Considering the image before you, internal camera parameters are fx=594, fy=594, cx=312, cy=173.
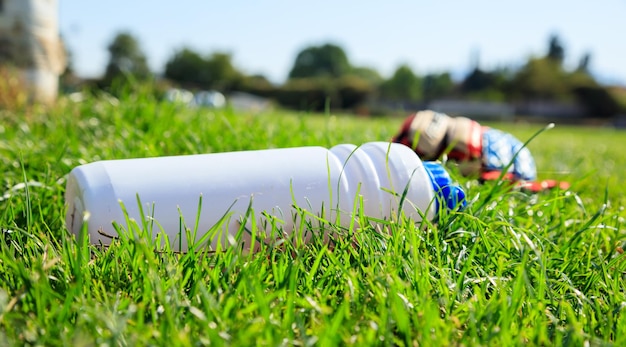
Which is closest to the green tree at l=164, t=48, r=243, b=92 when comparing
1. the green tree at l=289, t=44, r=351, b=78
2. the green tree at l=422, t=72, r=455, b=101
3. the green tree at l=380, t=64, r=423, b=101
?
the green tree at l=380, t=64, r=423, b=101

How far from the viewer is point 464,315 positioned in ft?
4.62

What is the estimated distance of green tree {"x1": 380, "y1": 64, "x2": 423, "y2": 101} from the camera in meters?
72.2

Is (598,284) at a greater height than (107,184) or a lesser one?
lesser

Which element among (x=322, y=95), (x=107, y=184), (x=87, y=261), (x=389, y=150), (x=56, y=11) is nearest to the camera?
(x=87, y=261)

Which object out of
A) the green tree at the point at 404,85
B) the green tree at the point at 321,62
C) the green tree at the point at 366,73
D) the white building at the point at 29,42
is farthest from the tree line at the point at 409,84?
the white building at the point at 29,42

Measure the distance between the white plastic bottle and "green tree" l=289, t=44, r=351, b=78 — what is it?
3923 inches

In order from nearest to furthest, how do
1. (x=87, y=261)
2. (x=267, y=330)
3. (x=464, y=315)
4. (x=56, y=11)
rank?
(x=267, y=330)
(x=464, y=315)
(x=87, y=261)
(x=56, y=11)

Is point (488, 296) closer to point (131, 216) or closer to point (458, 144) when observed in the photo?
point (131, 216)

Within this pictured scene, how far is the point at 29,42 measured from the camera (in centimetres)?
559

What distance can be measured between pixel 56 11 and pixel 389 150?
17.3 feet

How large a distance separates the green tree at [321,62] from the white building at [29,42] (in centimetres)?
9574

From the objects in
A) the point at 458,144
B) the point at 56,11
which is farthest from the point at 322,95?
the point at 458,144

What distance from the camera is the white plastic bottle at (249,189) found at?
1762 millimetres

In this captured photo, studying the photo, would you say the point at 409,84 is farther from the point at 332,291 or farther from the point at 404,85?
the point at 332,291
